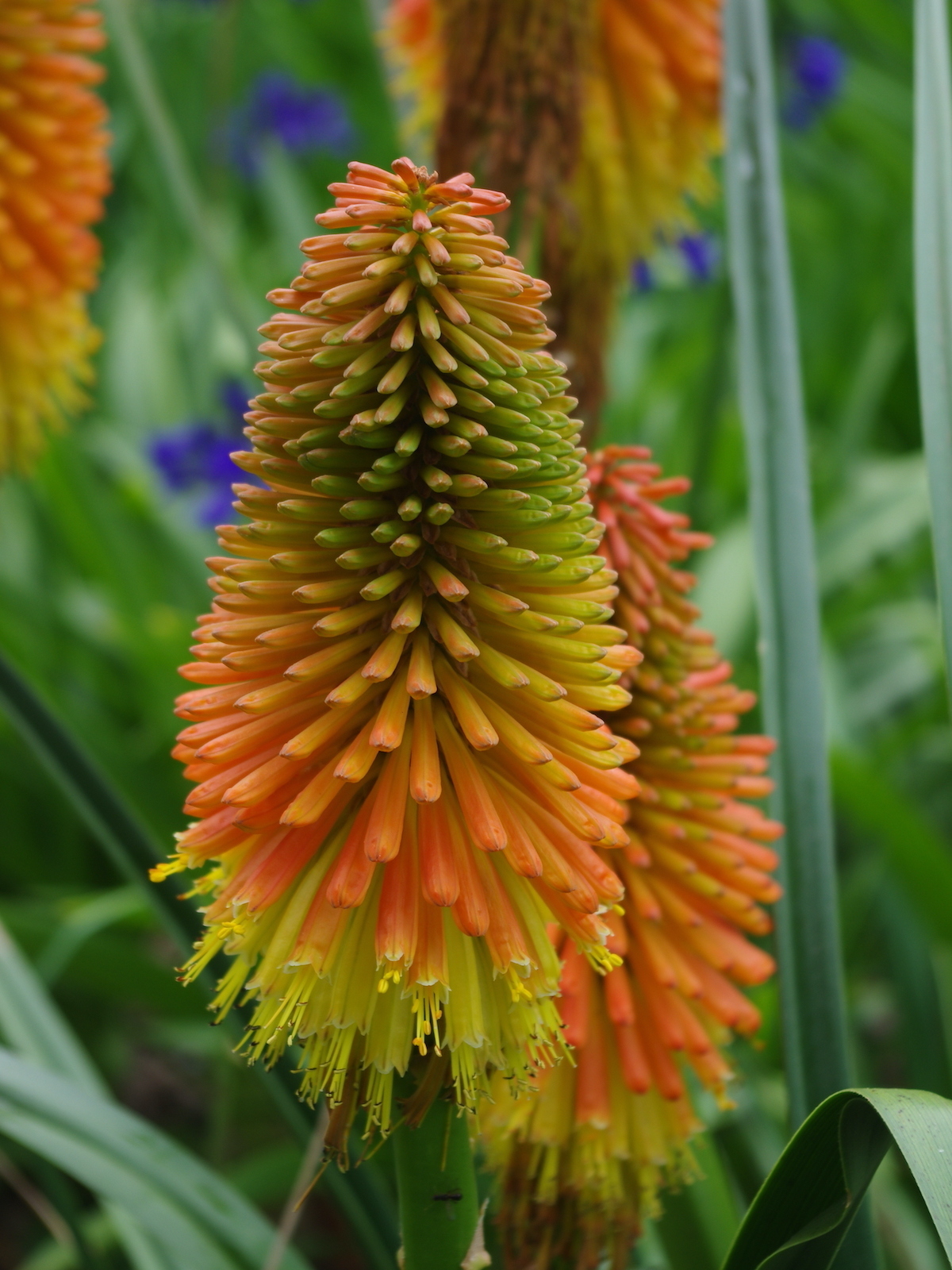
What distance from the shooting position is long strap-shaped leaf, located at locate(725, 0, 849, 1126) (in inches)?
44.3

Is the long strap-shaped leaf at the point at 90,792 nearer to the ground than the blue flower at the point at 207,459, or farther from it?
nearer to the ground

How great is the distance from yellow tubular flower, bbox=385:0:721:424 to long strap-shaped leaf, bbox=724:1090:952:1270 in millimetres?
965

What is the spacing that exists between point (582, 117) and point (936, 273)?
2.16ft

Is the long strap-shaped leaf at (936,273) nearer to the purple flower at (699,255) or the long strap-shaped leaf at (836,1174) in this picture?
the long strap-shaped leaf at (836,1174)

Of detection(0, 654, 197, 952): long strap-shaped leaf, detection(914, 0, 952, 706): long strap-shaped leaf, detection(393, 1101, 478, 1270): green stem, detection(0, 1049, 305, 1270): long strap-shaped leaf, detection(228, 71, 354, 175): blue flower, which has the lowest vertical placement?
detection(0, 1049, 305, 1270): long strap-shaped leaf

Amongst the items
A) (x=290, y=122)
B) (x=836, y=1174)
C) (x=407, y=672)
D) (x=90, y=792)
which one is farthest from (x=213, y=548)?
(x=836, y=1174)

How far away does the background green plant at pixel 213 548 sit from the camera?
202 centimetres

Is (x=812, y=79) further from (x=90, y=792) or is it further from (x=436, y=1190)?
(x=436, y=1190)

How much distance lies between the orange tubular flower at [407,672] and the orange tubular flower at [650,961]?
0.17m

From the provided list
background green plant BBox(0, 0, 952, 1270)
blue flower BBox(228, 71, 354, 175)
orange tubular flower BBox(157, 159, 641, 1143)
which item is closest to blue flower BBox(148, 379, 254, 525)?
background green plant BBox(0, 0, 952, 1270)

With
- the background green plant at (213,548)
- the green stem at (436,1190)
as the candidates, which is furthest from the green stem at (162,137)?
the green stem at (436,1190)

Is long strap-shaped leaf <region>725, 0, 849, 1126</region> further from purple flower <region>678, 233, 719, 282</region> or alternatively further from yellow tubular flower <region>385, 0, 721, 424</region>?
purple flower <region>678, 233, 719, 282</region>

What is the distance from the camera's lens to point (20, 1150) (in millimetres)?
1900

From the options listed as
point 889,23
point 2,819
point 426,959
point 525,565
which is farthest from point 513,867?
point 889,23
